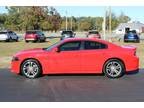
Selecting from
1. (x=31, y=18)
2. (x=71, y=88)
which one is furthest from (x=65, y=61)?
(x=31, y=18)

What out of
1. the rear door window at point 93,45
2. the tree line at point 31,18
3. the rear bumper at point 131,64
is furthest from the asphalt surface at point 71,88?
the tree line at point 31,18

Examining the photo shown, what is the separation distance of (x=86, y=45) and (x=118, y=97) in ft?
12.7

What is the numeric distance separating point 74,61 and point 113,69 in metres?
1.35

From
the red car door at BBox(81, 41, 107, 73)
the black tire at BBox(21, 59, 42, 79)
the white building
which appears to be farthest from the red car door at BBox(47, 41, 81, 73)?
the white building

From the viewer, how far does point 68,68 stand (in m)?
12.3

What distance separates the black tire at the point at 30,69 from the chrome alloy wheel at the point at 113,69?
2.35m

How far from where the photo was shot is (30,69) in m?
12.3

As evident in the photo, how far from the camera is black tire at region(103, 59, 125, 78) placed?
40.3 feet

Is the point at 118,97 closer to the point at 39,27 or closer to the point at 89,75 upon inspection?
the point at 89,75

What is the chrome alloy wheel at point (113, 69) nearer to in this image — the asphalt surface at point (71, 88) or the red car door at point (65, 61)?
the asphalt surface at point (71, 88)

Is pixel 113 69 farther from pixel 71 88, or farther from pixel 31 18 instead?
pixel 31 18

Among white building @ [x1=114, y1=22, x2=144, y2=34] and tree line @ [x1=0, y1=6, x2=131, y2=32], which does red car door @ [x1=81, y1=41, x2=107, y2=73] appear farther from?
white building @ [x1=114, y1=22, x2=144, y2=34]

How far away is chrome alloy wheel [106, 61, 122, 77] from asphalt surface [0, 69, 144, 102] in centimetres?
25

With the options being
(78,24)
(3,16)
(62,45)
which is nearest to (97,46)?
(62,45)
